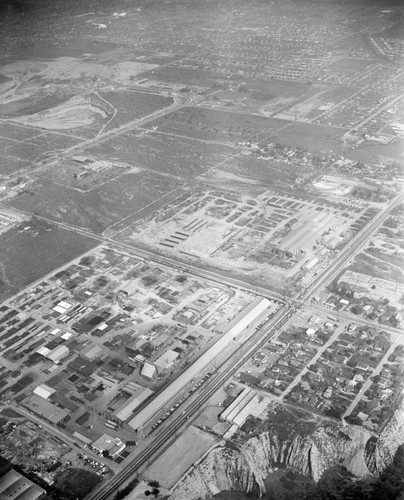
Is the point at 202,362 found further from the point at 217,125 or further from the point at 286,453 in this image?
the point at 217,125

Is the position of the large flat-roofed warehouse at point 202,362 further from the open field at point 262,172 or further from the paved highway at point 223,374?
the open field at point 262,172

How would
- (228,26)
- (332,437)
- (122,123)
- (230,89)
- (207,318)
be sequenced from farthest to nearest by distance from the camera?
(228,26) < (230,89) < (122,123) < (207,318) < (332,437)

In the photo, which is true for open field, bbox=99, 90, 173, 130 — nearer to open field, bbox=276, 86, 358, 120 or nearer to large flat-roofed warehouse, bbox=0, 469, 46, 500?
open field, bbox=276, 86, 358, 120

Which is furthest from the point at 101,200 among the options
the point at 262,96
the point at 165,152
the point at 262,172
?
the point at 262,96

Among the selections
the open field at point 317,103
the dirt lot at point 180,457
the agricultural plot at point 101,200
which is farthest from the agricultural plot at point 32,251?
the open field at point 317,103

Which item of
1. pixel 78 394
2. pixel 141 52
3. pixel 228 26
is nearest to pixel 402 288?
pixel 78 394

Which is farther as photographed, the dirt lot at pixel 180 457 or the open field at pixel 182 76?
the open field at pixel 182 76

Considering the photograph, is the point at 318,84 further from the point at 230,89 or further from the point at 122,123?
the point at 122,123
